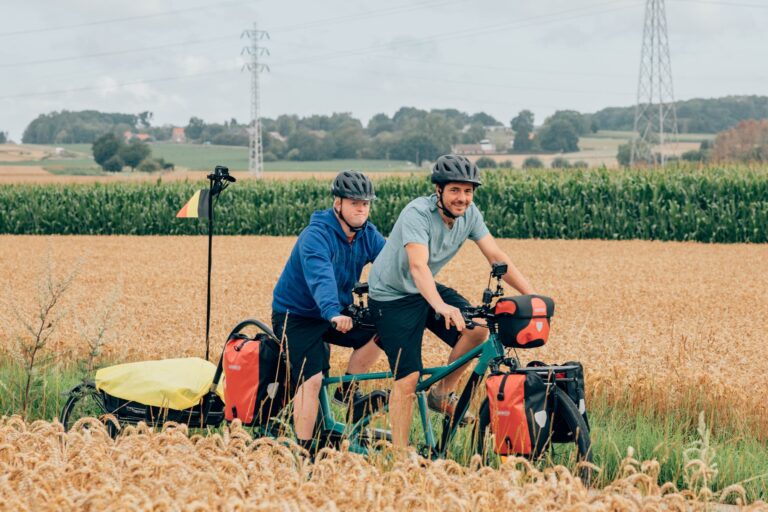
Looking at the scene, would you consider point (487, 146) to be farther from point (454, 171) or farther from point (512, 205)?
point (454, 171)

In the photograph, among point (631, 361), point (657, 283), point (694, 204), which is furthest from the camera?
point (694, 204)

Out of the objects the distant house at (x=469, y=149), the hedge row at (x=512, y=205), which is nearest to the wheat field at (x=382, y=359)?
the hedge row at (x=512, y=205)

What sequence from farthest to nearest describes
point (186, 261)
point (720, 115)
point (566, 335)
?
point (720, 115) < point (186, 261) < point (566, 335)

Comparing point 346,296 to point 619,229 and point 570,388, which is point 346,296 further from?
point 619,229

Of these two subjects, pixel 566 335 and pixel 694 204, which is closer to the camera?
pixel 566 335

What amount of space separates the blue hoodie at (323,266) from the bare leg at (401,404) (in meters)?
0.56

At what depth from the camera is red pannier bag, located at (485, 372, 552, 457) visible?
5.13 meters

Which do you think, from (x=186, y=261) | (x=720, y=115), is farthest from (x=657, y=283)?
(x=720, y=115)

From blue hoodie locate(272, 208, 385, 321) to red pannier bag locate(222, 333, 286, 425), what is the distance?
28 cm

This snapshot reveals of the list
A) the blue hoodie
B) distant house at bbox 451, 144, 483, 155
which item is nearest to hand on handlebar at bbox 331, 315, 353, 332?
the blue hoodie

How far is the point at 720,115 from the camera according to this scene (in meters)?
121

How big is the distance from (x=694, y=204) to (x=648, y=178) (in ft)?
6.20

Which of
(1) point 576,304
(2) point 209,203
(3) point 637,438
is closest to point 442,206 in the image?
(3) point 637,438

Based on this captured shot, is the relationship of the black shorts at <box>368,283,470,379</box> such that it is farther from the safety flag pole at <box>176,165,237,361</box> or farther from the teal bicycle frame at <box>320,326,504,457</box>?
the safety flag pole at <box>176,165,237,361</box>
